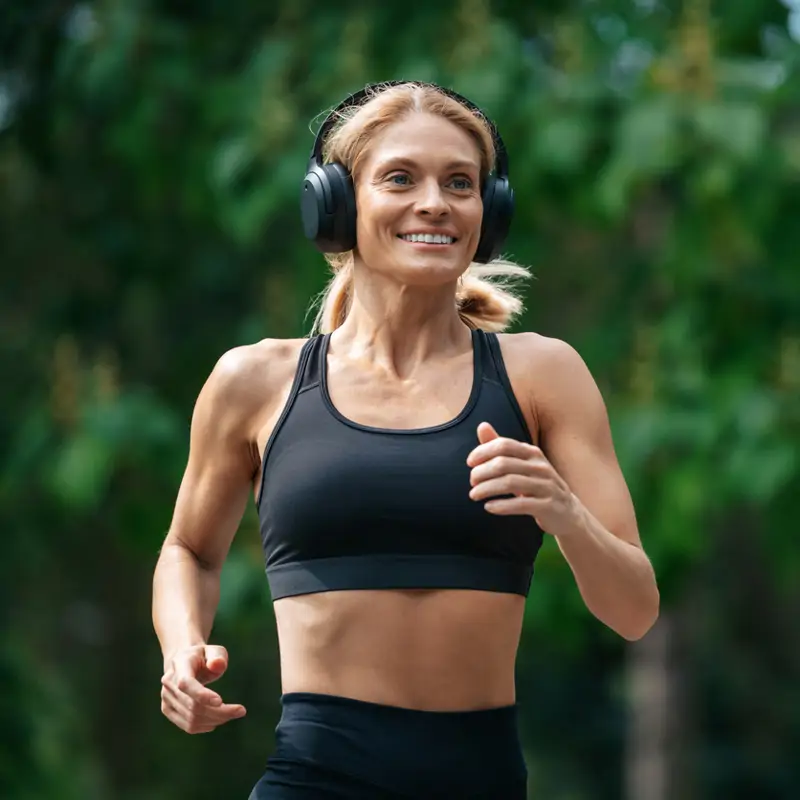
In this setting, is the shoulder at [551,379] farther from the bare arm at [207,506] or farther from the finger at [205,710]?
the finger at [205,710]

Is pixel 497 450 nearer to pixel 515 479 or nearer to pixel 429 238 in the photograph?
pixel 515 479

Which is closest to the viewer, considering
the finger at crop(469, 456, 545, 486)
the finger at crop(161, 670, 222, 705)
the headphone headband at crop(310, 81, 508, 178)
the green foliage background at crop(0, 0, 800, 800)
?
the finger at crop(469, 456, 545, 486)

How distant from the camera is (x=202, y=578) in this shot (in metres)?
3.29

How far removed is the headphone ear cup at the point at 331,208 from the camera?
3188mm

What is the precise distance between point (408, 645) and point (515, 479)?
17.4 inches

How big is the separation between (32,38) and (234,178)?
6.47 feet

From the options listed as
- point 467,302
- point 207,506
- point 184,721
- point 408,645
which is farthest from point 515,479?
point 467,302

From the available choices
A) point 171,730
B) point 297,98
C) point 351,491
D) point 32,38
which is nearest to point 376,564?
point 351,491

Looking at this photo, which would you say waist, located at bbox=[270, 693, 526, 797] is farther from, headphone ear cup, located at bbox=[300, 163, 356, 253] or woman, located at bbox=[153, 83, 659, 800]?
headphone ear cup, located at bbox=[300, 163, 356, 253]

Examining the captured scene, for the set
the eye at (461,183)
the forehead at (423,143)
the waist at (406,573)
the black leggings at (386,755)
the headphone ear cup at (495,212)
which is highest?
the forehead at (423,143)

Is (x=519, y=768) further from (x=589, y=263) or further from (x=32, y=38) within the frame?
(x=589, y=263)

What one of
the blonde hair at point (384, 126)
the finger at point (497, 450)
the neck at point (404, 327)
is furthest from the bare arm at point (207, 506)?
the finger at point (497, 450)

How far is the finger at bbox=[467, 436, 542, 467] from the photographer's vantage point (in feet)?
8.66

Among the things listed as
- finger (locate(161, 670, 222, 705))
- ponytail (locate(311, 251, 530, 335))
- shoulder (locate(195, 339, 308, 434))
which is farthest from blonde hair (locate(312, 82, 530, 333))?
finger (locate(161, 670, 222, 705))
